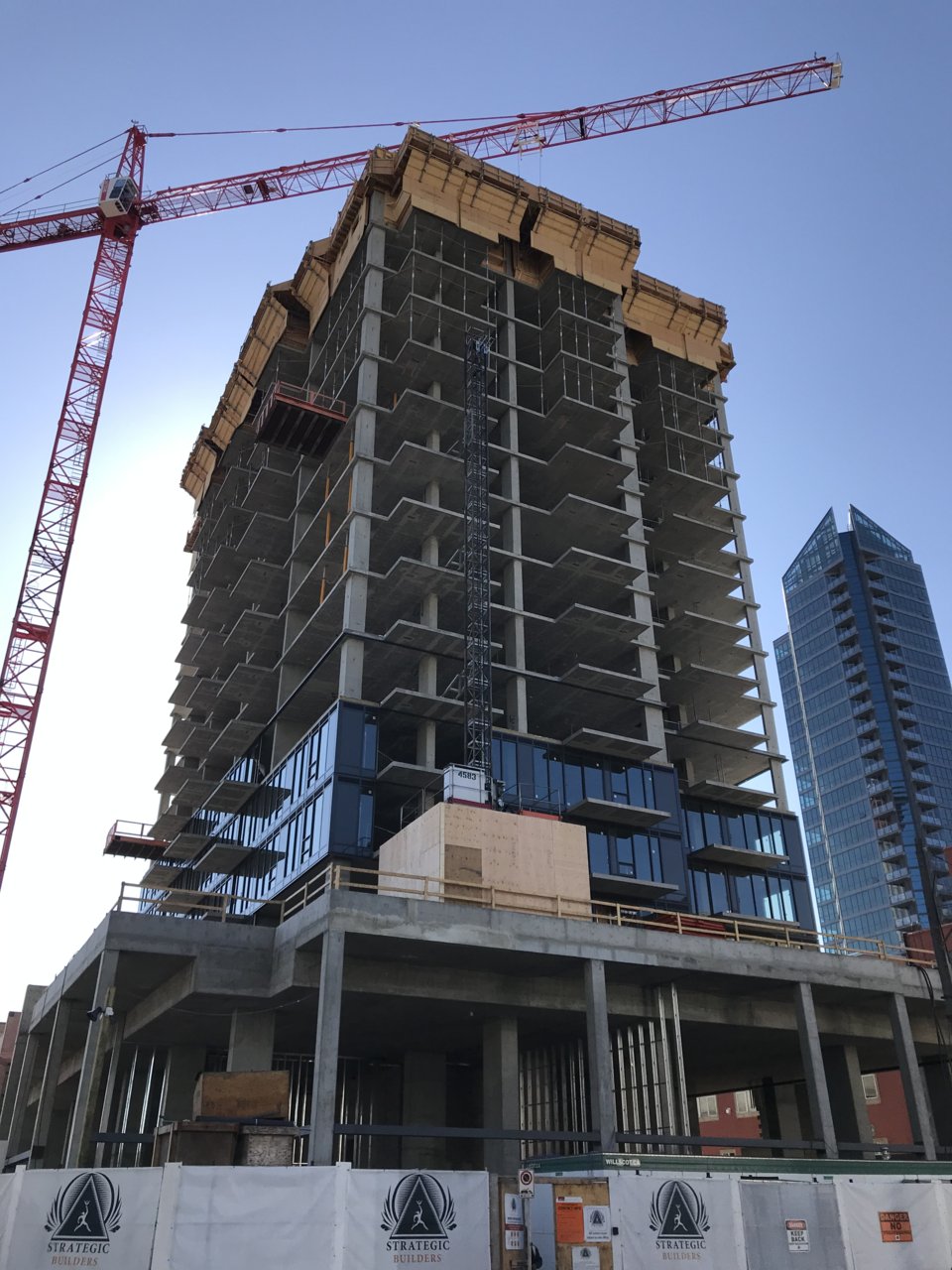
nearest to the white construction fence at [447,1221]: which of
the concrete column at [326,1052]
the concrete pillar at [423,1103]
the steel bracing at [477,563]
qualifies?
the concrete column at [326,1052]

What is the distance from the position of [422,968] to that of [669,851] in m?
26.4

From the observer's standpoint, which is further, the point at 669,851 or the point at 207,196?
the point at 207,196

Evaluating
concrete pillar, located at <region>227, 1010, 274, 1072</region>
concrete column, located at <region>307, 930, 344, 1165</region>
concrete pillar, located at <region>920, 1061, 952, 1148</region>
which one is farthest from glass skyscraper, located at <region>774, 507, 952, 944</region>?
concrete column, located at <region>307, 930, 344, 1165</region>

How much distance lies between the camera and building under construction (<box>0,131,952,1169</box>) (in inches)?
1231

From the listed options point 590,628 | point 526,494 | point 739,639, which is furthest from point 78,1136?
point 739,639

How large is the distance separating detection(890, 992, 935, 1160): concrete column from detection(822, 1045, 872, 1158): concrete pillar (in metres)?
4.30

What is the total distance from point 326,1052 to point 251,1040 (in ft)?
23.1

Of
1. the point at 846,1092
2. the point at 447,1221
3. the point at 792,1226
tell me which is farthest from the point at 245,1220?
the point at 846,1092

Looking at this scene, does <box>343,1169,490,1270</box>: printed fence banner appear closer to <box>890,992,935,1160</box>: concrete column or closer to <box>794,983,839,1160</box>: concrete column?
<box>794,983,839,1160</box>: concrete column

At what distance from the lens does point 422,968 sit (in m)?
31.1

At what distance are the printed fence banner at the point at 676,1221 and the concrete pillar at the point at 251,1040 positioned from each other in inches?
701

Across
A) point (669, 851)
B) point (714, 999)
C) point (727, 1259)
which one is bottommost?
point (727, 1259)

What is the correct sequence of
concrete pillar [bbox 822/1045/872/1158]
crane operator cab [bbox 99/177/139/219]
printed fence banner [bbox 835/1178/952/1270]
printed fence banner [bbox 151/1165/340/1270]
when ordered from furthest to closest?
crane operator cab [bbox 99/177/139/219]
concrete pillar [bbox 822/1045/872/1158]
printed fence banner [bbox 835/1178/952/1270]
printed fence banner [bbox 151/1165/340/1270]

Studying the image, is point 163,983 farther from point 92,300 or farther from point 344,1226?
point 92,300
